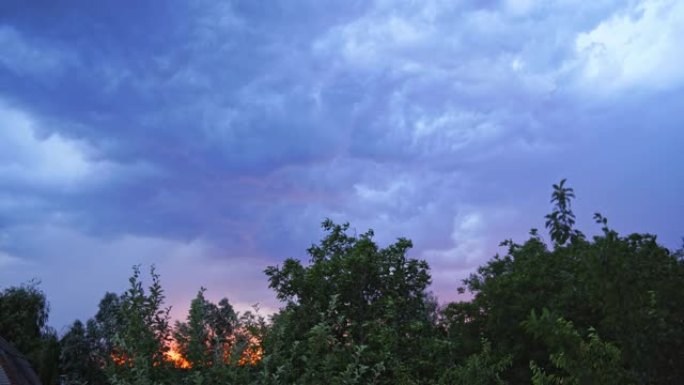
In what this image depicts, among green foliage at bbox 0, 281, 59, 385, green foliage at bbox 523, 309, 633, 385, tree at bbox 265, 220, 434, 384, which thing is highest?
green foliage at bbox 0, 281, 59, 385

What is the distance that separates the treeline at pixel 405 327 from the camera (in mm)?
6676

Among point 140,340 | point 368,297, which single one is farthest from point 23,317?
point 140,340

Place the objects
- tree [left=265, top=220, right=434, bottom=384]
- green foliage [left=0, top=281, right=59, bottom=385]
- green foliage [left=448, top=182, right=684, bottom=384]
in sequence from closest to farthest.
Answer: green foliage [left=448, top=182, right=684, bottom=384]
tree [left=265, top=220, right=434, bottom=384]
green foliage [left=0, top=281, right=59, bottom=385]

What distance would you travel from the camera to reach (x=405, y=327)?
82.4 feet

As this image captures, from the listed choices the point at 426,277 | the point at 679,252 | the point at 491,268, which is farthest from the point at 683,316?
the point at 491,268

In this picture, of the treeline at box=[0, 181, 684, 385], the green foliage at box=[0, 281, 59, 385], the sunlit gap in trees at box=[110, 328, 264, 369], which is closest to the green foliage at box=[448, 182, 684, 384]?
the treeline at box=[0, 181, 684, 385]

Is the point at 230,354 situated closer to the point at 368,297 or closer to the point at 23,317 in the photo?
the point at 368,297

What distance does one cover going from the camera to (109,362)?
334 inches

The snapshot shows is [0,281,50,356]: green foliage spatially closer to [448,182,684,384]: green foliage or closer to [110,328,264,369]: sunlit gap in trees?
[448,182,684,384]: green foliage

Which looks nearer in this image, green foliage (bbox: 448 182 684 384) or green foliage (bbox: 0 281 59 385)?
green foliage (bbox: 448 182 684 384)

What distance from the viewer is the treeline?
668cm

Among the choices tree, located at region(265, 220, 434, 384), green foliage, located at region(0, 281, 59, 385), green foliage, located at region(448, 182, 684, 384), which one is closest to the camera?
green foliage, located at region(448, 182, 684, 384)

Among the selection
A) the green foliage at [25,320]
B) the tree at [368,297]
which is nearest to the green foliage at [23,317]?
the green foliage at [25,320]

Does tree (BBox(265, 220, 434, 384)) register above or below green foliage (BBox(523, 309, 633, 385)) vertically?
above
